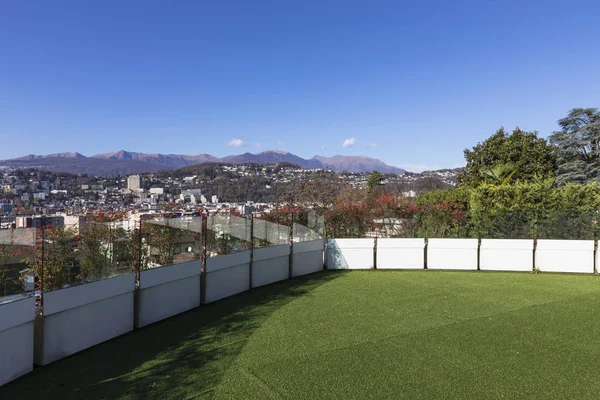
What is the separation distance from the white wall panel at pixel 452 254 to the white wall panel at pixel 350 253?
5.34 feet

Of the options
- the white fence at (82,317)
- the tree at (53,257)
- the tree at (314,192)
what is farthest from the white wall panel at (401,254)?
the tree at (314,192)

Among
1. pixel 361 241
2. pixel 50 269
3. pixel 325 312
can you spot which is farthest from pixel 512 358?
pixel 361 241

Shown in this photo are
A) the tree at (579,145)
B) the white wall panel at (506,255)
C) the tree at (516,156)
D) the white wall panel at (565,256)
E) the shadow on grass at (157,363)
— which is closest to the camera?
the shadow on grass at (157,363)

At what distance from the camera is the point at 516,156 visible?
735 inches

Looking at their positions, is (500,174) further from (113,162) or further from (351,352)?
(113,162)

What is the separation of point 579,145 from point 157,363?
28.0 metres

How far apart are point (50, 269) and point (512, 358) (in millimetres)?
5347

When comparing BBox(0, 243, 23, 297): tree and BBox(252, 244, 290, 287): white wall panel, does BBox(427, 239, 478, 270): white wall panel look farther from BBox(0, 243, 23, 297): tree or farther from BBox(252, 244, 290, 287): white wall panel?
BBox(0, 243, 23, 297): tree

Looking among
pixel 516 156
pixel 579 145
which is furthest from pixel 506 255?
pixel 579 145

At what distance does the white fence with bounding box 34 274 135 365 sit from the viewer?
14.2 feet

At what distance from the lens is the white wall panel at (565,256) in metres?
10.4

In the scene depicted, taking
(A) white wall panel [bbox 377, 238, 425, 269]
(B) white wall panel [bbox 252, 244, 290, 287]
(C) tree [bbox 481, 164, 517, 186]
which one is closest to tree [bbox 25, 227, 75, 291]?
(B) white wall panel [bbox 252, 244, 290, 287]

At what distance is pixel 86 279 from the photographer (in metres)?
4.89

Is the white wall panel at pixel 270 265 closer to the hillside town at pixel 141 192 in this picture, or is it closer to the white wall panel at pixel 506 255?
the hillside town at pixel 141 192
